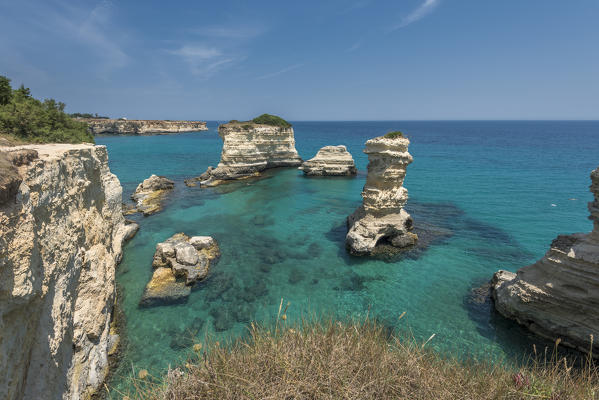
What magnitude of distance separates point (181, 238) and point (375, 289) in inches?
494

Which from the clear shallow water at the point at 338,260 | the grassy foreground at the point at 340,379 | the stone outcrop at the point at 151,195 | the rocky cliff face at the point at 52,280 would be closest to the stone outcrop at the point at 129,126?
the clear shallow water at the point at 338,260

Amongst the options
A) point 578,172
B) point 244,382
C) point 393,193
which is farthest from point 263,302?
point 578,172

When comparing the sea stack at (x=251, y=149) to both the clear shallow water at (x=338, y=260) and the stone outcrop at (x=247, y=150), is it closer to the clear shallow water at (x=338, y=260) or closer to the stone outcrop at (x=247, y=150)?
the stone outcrop at (x=247, y=150)

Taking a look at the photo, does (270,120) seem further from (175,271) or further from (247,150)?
(175,271)

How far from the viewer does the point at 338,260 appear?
15.6m

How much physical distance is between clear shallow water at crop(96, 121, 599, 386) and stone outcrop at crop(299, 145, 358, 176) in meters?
6.53

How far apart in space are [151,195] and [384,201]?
24.2 meters

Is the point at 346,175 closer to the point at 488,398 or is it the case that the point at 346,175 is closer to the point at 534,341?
the point at 534,341

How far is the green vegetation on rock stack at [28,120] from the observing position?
36.3 feet

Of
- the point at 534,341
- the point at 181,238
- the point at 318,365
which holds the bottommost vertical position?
the point at 534,341

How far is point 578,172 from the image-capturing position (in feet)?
117

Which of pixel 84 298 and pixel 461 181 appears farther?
pixel 461 181

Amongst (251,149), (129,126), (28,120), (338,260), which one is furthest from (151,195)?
(129,126)

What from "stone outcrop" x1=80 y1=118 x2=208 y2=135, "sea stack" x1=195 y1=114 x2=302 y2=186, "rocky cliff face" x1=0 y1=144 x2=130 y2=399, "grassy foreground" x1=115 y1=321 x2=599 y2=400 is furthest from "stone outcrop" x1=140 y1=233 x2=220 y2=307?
"stone outcrop" x1=80 y1=118 x2=208 y2=135
